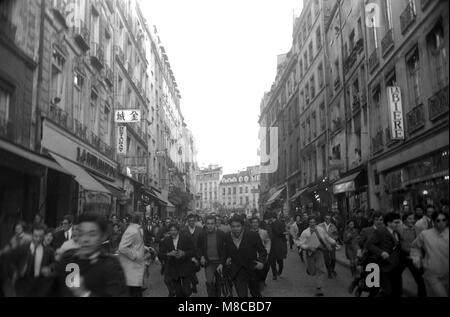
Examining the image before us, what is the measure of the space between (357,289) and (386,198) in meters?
0.84

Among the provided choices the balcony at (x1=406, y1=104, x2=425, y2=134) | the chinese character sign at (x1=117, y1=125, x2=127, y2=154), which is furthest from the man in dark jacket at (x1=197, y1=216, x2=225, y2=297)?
the balcony at (x1=406, y1=104, x2=425, y2=134)

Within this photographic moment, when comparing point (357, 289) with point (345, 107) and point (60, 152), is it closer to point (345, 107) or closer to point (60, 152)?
point (345, 107)

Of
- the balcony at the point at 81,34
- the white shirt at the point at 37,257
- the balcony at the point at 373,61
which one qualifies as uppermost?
the balcony at the point at 81,34

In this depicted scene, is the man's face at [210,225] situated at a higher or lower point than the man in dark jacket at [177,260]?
higher

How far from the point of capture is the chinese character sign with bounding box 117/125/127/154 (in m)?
6.29

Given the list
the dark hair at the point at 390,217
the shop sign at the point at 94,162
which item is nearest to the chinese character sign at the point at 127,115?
Result: the shop sign at the point at 94,162

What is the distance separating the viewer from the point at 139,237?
18.0 ft

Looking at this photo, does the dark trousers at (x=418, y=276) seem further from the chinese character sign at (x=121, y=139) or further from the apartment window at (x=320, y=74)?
the chinese character sign at (x=121, y=139)

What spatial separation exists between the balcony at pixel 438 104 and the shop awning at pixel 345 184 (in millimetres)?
1101

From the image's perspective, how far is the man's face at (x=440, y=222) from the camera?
9.46 ft

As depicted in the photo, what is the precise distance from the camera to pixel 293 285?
895cm

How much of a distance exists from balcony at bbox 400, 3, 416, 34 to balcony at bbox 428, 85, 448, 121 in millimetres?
716

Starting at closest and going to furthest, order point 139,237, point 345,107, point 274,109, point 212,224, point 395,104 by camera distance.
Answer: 1. point 395,104
2. point 345,107
3. point 139,237
4. point 274,109
5. point 212,224
